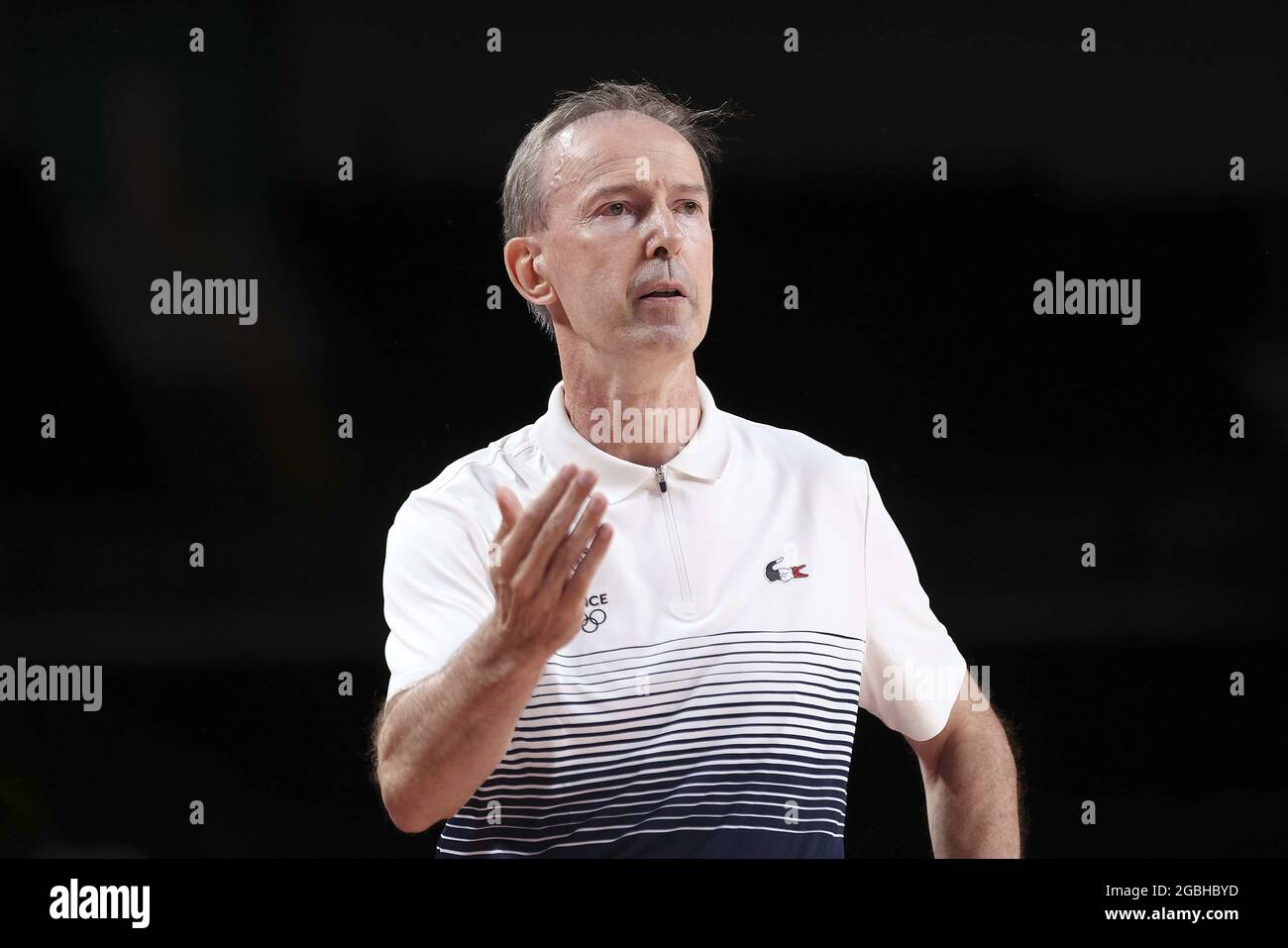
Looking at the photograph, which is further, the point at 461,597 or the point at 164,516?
the point at 164,516

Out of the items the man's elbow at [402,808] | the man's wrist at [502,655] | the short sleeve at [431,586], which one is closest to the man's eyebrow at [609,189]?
the short sleeve at [431,586]

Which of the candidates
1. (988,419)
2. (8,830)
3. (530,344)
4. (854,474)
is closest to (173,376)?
(530,344)

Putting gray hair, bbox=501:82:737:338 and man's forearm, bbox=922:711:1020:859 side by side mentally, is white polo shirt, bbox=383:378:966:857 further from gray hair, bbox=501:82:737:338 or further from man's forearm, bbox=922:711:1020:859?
gray hair, bbox=501:82:737:338

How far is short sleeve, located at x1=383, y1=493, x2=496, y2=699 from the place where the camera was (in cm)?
292

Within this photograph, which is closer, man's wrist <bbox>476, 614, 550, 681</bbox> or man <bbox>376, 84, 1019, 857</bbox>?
man's wrist <bbox>476, 614, 550, 681</bbox>

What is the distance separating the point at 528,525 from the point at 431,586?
0.52m

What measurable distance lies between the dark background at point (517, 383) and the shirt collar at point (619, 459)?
0.47ft

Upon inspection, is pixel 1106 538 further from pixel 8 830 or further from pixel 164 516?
pixel 8 830

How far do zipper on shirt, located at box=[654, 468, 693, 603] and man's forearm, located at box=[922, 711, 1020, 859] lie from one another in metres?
0.72

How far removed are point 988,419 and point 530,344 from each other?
1085mm

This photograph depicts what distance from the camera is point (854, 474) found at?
10.8 ft

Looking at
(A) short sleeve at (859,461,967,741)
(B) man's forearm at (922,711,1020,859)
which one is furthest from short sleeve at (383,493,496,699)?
(B) man's forearm at (922,711,1020,859)

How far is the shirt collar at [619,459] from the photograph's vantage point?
10.3 feet

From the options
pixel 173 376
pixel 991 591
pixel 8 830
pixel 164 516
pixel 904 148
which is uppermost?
pixel 904 148
